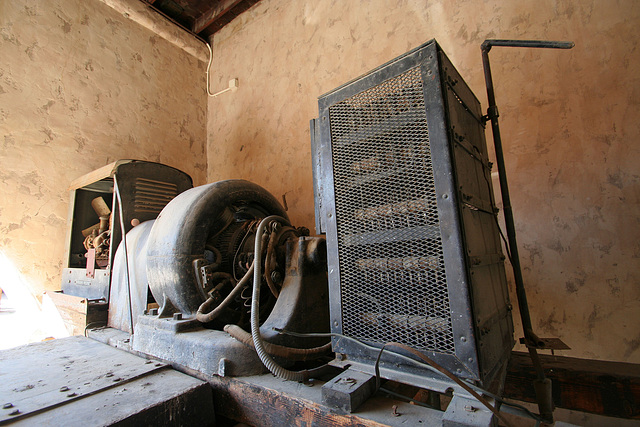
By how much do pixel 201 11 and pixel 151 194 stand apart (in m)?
2.75

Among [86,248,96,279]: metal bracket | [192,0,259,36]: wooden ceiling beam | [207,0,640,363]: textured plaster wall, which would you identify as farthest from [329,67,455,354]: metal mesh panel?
[192,0,259,36]: wooden ceiling beam

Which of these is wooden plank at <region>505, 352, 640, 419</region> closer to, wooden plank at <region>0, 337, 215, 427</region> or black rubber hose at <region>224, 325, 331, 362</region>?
black rubber hose at <region>224, 325, 331, 362</region>

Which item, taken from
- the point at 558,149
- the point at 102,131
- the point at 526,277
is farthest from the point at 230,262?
the point at 102,131

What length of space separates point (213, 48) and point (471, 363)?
453cm

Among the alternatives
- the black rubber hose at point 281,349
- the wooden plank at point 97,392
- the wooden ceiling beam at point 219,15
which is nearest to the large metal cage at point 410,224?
the black rubber hose at point 281,349

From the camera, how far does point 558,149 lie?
1.78 meters

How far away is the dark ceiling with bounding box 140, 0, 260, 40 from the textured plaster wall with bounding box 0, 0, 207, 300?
1.30ft

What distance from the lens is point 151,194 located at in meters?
2.35

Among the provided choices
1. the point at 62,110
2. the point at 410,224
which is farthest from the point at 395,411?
the point at 62,110

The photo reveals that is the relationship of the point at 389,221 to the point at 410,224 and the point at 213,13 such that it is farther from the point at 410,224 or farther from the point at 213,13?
the point at 213,13

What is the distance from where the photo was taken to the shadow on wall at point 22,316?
2434 mm

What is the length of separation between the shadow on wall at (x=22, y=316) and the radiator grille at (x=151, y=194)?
108cm

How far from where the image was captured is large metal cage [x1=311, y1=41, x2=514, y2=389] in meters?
0.91

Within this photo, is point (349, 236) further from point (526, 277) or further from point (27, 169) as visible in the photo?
point (27, 169)
